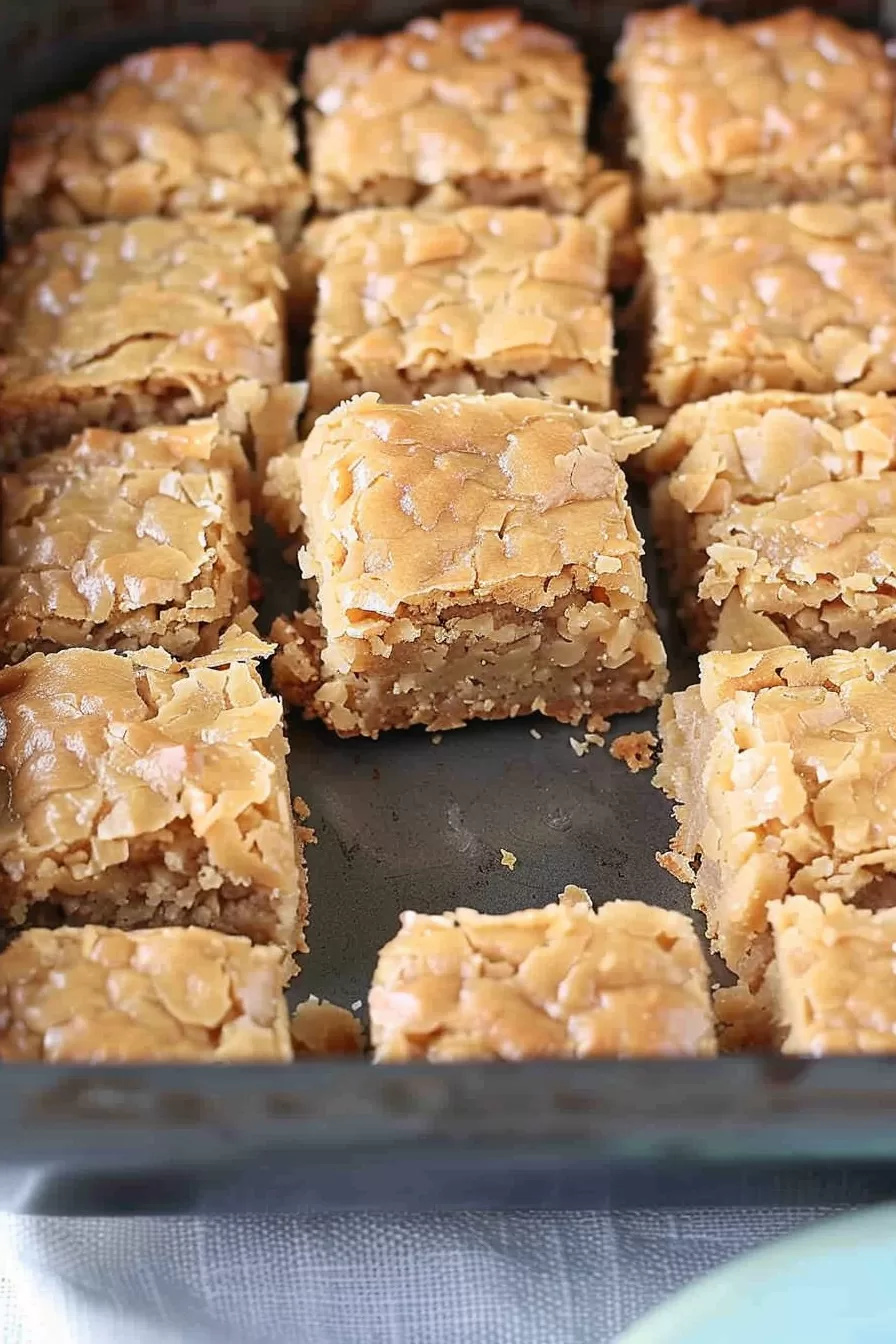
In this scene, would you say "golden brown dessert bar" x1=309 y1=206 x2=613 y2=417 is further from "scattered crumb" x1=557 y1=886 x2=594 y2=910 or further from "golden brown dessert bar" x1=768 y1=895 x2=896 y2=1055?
"golden brown dessert bar" x1=768 y1=895 x2=896 y2=1055

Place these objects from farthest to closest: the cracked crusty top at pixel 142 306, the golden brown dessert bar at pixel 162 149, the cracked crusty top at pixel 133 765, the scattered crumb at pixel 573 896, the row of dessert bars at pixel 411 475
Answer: the golden brown dessert bar at pixel 162 149 < the cracked crusty top at pixel 142 306 < the scattered crumb at pixel 573 896 < the cracked crusty top at pixel 133 765 < the row of dessert bars at pixel 411 475

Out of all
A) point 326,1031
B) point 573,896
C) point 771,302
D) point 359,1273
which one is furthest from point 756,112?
point 359,1273

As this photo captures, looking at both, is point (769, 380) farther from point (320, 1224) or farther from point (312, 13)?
point (320, 1224)

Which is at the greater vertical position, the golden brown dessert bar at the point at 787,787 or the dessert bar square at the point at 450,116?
the dessert bar square at the point at 450,116

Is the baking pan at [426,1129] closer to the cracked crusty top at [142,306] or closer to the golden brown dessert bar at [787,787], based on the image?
the golden brown dessert bar at [787,787]

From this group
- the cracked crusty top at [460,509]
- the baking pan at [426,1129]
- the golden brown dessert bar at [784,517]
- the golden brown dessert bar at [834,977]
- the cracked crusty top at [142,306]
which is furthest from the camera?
the cracked crusty top at [142,306]

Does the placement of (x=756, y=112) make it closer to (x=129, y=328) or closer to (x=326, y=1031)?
(x=129, y=328)

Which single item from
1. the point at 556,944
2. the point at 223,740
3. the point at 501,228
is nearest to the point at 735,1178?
the point at 556,944

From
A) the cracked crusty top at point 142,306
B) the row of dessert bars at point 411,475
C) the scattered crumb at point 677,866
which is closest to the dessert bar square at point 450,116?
the row of dessert bars at point 411,475
